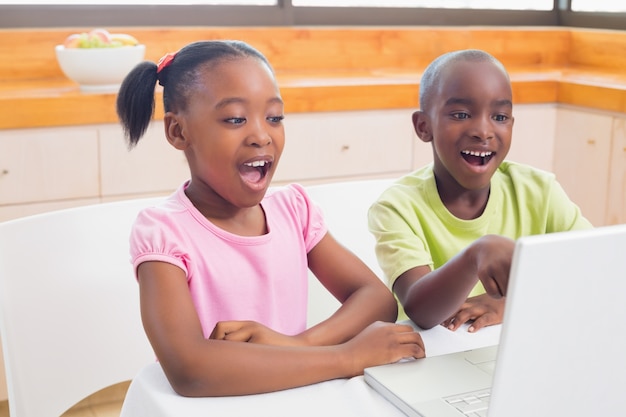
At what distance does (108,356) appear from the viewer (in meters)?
1.16

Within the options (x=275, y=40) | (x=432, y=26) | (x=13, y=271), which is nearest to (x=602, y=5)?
(x=432, y=26)

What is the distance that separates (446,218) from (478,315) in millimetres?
261

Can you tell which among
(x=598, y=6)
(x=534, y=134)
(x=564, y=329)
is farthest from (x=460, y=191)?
(x=598, y=6)

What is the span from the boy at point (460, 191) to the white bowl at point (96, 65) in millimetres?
1187

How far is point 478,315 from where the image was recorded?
104 centimetres

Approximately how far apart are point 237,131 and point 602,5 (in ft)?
8.98

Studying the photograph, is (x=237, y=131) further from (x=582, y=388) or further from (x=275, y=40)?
(x=275, y=40)

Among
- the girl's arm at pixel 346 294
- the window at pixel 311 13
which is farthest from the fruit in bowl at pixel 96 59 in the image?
the girl's arm at pixel 346 294

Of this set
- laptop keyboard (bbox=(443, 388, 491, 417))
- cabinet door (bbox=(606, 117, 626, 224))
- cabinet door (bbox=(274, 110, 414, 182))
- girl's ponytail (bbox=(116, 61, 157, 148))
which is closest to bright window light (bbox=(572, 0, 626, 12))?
cabinet door (bbox=(606, 117, 626, 224))

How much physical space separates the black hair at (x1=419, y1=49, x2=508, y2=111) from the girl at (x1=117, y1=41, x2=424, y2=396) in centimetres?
27

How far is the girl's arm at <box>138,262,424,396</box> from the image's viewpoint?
830 millimetres

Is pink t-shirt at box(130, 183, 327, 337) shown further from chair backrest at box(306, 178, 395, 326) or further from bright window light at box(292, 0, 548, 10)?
bright window light at box(292, 0, 548, 10)

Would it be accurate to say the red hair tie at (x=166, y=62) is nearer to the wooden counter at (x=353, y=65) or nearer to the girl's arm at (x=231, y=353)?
the girl's arm at (x=231, y=353)

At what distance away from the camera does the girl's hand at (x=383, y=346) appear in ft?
2.85
